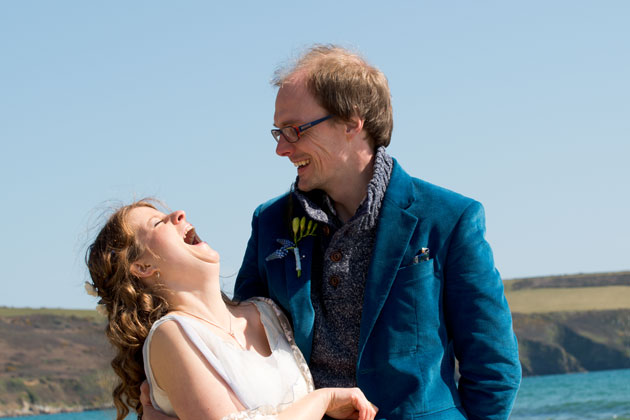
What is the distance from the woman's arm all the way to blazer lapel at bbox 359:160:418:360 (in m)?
0.36

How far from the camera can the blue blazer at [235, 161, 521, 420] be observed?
13.8ft

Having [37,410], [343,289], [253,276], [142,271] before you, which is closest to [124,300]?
[142,271]

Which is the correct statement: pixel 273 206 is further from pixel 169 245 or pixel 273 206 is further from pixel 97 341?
pixel 97 341

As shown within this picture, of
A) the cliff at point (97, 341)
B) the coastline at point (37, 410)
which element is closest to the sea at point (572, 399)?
the coastline at point (37, 410)

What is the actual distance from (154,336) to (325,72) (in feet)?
5.09

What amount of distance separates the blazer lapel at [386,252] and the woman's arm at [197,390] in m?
0.36

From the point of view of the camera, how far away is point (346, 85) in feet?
14.6

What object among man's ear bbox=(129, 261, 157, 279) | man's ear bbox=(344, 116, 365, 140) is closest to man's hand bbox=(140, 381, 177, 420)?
man's ear bbox=(129, 261, 157, 279)

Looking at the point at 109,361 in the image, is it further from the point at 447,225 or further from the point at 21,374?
the point at 21,374

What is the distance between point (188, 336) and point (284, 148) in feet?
3.71

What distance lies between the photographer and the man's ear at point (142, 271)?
429cm

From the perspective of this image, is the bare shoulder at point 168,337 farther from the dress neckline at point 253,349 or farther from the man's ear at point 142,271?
the man's ear at point 142,271

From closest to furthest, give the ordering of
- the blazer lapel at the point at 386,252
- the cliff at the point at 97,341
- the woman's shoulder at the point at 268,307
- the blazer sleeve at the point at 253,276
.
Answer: the blazer lapel at the point at 386,252
the woman's shoulder at the point at 268,307
the blazer sleeve at the point at 253,276
the cliff at the point at 97,341

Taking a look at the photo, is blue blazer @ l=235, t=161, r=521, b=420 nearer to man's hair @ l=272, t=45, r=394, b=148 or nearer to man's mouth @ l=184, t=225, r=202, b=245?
man's hair @ l=272, t=45, r=394, b=148
